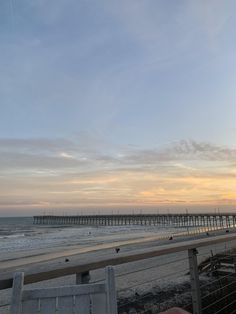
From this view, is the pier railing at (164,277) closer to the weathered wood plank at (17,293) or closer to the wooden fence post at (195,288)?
the wooden fence post at (195,288)

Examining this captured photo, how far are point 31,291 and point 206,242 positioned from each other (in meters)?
2.03

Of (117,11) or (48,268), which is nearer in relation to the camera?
(48,268)

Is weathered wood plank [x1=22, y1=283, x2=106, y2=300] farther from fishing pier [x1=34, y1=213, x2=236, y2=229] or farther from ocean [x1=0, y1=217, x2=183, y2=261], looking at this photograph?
fishing pier [x1=34, y1=213, x2=236, y2=229]

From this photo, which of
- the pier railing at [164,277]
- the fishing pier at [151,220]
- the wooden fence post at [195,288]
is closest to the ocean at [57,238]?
the pier railing at [164,277]

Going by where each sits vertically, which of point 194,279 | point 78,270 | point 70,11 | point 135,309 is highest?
point 70,11

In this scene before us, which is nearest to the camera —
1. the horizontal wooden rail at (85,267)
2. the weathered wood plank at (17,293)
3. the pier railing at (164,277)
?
the weathered wood plank at (17,293)

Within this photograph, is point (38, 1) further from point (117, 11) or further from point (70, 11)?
point (117, 11)

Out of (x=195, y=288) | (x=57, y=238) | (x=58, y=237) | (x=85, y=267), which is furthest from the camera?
(x=58, y=237)

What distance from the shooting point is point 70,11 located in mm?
6812

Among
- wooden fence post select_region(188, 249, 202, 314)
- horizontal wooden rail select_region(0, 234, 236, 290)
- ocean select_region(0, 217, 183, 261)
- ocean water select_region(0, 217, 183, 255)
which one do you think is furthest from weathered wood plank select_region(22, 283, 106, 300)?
ocean water select_region(0, 217, 183, 255)

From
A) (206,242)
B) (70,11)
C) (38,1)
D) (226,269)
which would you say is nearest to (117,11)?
(70,11)

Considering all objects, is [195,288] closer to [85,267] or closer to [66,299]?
[85,267]

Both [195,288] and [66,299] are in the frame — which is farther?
[195,288]

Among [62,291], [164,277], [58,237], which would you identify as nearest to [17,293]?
[62,291]
